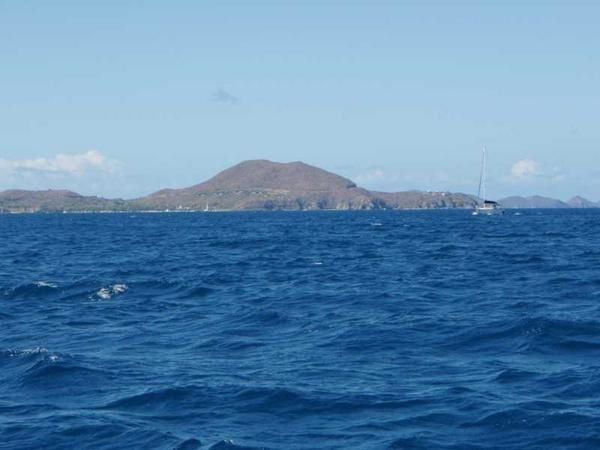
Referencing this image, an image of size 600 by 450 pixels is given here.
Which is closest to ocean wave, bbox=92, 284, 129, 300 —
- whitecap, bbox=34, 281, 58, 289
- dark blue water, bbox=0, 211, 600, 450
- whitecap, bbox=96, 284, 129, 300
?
whitecap, bbox=96, 284, 129, 300

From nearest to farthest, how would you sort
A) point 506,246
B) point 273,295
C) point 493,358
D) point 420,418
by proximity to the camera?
point 420,418 < point 493,358 < point 273,295 < point 506,246

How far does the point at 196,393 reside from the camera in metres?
25.1

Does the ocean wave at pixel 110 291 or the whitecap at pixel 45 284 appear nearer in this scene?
the ocean wave at pixel 110 291

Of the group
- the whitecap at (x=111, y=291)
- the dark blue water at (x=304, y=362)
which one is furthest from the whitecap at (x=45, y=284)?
the whitecap at (x=111, y=291)

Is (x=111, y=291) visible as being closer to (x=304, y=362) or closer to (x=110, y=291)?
(x=110, y=291)

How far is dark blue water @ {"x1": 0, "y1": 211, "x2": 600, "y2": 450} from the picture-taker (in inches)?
853

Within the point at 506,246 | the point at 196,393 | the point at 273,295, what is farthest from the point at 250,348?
the point at 506,246

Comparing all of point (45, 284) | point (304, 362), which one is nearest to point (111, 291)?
point (45, 284)

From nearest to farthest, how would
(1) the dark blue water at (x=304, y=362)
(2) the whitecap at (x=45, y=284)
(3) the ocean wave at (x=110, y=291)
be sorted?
(1) the dark blue water at (x=304, y=362) < (3) the ocean wave at (x=110, y=291) < (2) the whitecap at (x=45, y=284)

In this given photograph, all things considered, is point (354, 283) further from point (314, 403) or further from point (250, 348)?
point (314, 403)

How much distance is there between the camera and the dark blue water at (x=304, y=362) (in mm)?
21656

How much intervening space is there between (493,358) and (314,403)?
813cm

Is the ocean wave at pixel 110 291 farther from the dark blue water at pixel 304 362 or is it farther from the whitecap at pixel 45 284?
the whitecap at pixel 45 284

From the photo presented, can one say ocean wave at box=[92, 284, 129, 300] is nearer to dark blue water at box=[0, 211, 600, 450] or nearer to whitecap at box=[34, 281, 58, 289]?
dark blue water at box=[0, 211, 600, 450]
